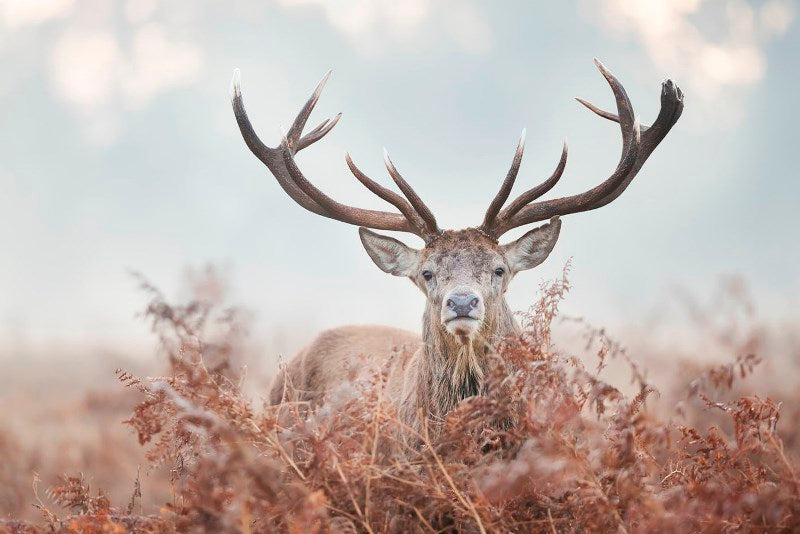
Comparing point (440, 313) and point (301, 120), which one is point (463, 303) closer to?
point (440, 313)

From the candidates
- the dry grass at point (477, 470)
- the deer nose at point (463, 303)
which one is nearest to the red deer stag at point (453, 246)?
the deer nose at point (463, 303)

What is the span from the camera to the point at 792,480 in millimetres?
2906

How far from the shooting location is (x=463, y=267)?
543 centimetres

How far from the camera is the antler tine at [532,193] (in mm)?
5648

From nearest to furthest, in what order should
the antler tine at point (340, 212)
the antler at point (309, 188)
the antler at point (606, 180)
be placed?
the antler at point (606, 180)
the antler at point (309, 188)
the antler tine at point (340, 212)

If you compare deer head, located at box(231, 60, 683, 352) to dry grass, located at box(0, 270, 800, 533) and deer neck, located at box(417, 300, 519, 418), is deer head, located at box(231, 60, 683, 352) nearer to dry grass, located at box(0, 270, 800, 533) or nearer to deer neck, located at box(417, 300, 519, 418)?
deer neck, located at box(417, 300, 519, 418)

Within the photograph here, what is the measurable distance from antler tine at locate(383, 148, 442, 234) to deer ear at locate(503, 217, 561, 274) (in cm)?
60

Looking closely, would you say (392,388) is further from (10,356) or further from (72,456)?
(10,356)

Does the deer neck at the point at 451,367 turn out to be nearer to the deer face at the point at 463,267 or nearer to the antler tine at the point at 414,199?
the deer face at the point at 463,267

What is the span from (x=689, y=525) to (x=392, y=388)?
11.4 feet

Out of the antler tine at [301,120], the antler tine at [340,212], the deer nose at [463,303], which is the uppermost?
the antler tine at [301,120]

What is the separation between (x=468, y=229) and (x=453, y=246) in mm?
225

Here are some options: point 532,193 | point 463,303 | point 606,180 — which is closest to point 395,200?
point 532,193

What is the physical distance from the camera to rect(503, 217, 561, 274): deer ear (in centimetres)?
586
